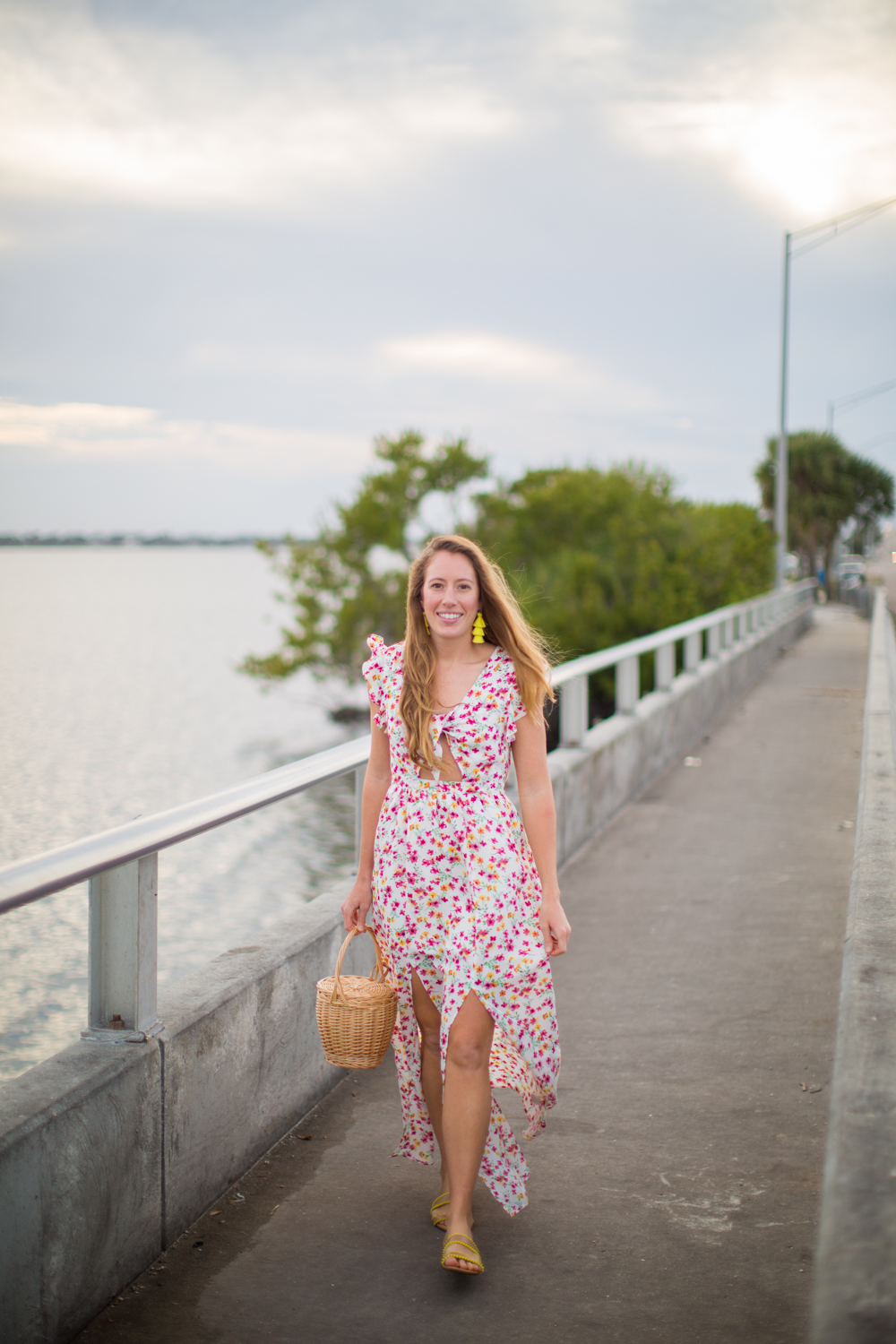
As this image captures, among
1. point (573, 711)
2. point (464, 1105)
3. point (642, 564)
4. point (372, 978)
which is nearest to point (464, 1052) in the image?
point (464, 1105)

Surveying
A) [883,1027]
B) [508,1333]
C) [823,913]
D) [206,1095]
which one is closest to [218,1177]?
[206,1095]

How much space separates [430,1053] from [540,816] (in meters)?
0.70

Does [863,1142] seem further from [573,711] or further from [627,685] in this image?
[627,685]

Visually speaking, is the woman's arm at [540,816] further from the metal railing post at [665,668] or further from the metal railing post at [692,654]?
the metal railing post at [692,654]

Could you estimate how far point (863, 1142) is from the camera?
7.93ft

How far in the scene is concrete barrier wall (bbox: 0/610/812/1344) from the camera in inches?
106

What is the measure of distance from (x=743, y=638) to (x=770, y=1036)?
1577 centimetres

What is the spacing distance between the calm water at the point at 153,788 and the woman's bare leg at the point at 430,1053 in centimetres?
479

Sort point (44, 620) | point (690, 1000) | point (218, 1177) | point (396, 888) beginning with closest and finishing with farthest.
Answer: point (396, 888) < point (218, 1177) < point (690, 1000) < point (44, 620)

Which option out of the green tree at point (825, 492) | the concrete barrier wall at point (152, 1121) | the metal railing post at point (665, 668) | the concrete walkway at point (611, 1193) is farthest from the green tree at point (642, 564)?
the green tree at point (825, 492)

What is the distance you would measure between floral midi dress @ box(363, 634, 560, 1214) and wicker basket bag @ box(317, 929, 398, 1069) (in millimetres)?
96

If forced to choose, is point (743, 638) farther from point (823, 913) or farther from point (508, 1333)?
point (508, 1333)

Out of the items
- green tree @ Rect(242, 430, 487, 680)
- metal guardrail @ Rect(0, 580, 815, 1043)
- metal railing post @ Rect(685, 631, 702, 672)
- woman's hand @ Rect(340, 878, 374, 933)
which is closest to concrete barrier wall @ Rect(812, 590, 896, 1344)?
woman's hand @ Rect(340, 878, 374, 933)

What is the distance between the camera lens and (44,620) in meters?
151
